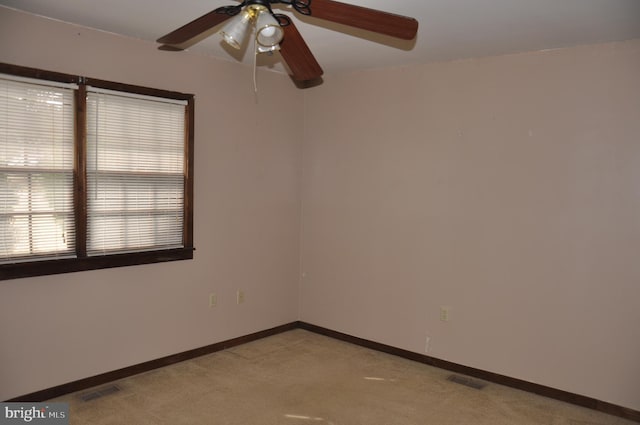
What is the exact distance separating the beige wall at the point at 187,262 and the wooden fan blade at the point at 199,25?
1095 mm

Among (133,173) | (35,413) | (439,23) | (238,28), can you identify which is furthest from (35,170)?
(439,23)

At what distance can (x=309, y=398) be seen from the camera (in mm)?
3318

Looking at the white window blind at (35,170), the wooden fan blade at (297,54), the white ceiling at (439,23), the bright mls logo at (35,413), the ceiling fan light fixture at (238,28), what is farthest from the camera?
the white window blind at (35,170)


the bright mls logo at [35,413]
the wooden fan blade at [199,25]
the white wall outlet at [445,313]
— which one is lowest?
the bright mls logo at [35,413]

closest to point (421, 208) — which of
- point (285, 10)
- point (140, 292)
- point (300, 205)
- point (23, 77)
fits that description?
point (300, 205)

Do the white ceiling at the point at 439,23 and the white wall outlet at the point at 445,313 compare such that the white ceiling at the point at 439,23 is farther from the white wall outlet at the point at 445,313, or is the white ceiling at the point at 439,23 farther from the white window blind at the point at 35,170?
the white wall outlet at the point at 445,313

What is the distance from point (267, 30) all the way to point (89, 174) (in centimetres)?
190

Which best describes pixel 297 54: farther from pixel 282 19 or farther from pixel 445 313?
pixel 445 313

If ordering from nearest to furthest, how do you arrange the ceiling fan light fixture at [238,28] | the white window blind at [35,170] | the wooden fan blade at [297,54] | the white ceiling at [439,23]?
the ceiling fan light fixture at [238,28] < the wooden fan blade at [297,54] < the white ceiling at [439,23] < the white window blind at [35,170]

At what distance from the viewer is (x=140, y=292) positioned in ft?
11.9

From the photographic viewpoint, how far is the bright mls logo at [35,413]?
276 cm

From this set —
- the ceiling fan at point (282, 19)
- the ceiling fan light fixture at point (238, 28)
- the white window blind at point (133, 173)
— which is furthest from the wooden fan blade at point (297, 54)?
the white window blind at point (133, 173)

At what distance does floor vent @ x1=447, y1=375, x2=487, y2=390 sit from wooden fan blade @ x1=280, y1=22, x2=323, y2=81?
2452 mm

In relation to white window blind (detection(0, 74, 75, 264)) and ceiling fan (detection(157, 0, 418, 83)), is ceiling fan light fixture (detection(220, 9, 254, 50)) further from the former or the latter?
white window blind (detection(0, 74, 75, 264))
